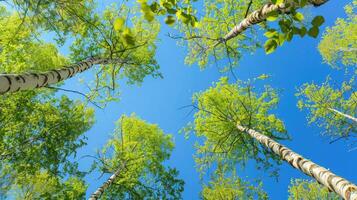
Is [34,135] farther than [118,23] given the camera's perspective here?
Yes

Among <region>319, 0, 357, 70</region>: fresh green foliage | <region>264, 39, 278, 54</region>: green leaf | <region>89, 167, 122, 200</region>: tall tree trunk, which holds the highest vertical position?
<region>319, 0, 357, 70</region>: fresh green foliage

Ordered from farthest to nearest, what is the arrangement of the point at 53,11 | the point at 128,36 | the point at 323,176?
the point at 53,11
the point at 323,176
the point at 128,36

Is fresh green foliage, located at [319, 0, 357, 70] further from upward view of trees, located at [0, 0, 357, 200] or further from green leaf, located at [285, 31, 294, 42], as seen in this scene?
green leaf, located at [285, 31, 294, 42]

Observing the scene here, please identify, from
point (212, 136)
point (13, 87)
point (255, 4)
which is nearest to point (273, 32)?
point (13, 87)

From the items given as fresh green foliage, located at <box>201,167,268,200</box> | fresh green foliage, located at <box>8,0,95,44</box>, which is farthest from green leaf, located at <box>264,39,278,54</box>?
fresh green foliage, located at <box>201,167,268,200</box>

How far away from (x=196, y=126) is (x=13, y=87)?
867 cm

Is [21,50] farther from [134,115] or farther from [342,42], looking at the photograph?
[342,42]

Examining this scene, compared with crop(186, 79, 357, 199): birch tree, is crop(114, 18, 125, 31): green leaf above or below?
below

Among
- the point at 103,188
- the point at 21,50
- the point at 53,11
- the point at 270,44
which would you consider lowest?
the point at 270,44

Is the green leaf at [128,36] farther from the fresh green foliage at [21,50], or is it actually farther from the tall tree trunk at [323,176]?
the fresh green foliage at [21,50]

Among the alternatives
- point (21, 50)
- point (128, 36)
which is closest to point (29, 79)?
point (128, 36)

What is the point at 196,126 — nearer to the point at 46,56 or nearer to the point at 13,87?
the point at 46,56

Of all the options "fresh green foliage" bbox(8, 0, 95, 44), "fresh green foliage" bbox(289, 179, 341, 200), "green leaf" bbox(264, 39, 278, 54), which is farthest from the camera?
"fresh green foliage" bbox(289, 179, 341, 200)

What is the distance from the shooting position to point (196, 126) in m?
12.2
